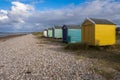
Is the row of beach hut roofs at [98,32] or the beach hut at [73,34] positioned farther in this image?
the beach hut at [73,34]

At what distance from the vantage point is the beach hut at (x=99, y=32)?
712 inches

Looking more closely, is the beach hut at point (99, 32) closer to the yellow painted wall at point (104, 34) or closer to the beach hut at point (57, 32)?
the yellow painted wall at point (104, 34)

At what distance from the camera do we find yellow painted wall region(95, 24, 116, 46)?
59.5 feet

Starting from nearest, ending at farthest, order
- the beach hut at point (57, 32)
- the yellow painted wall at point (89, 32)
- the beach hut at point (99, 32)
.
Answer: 1. the beach hut at point (99, 32)
2. the yellow painted wall at point (89, 32)
3. the beach hut at point (57, 32)

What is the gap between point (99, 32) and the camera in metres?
18.2

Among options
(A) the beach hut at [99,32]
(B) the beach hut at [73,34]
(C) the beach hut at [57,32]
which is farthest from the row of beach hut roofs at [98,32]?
(C) the beach hut at [57,32]

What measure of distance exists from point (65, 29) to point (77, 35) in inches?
108

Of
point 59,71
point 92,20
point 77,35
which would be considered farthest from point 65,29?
point 59,71

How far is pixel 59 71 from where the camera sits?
9.05 metres

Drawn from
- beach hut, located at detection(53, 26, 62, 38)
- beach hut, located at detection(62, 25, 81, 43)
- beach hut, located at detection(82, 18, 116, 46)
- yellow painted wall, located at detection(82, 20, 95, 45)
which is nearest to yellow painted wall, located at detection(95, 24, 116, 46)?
beach hut, located at detection(82, 18, 116, 46)

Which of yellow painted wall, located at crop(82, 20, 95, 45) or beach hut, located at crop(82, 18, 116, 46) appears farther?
yellow painted wall, located at crop(82, 20, 95, 45)

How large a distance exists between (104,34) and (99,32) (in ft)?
2.52

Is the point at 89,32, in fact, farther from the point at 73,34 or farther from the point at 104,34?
the point at 73,34

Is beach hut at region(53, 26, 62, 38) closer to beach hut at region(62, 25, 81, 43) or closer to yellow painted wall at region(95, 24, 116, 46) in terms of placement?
beach hut at region(62, 25, 81, 43)
